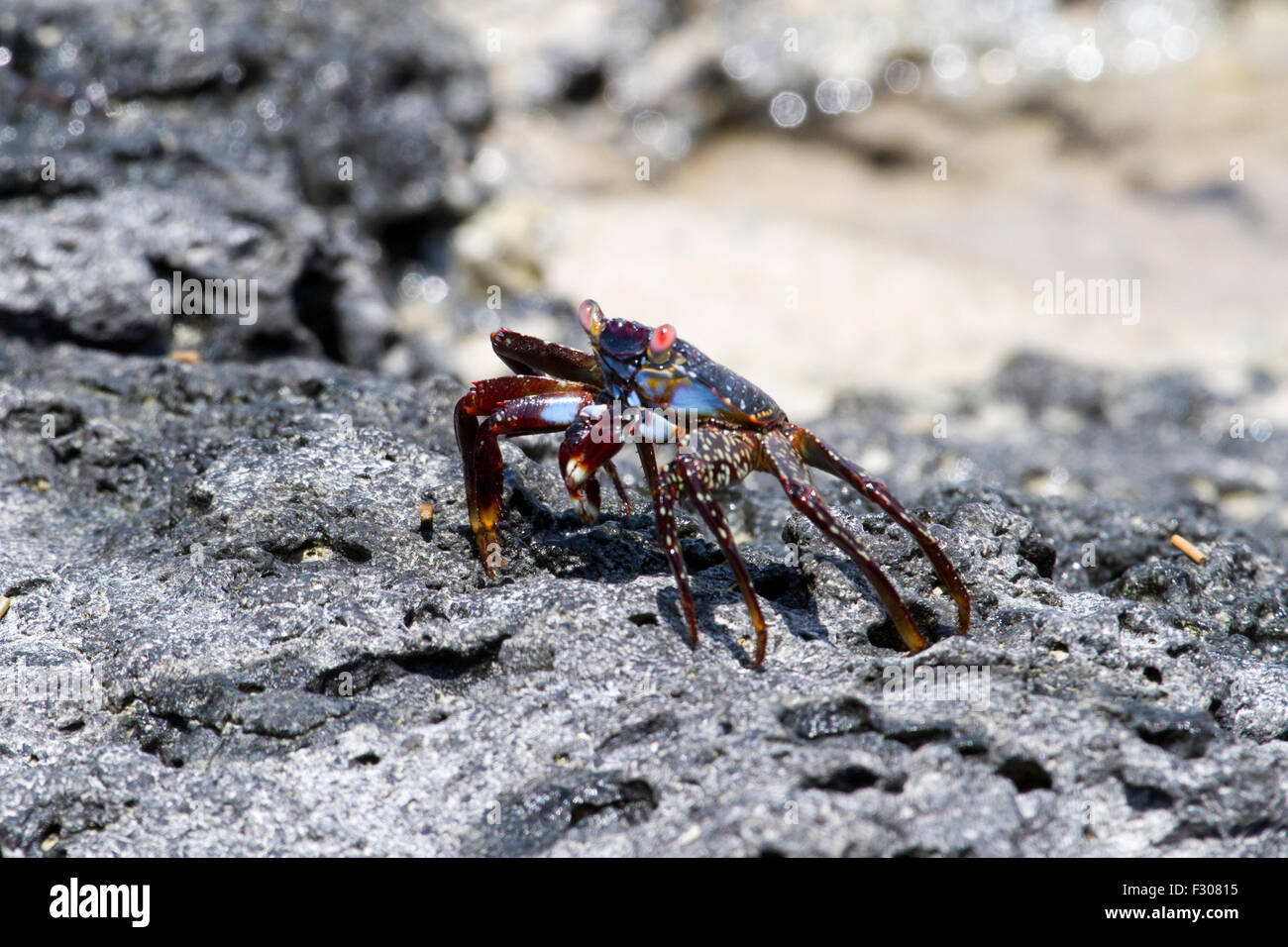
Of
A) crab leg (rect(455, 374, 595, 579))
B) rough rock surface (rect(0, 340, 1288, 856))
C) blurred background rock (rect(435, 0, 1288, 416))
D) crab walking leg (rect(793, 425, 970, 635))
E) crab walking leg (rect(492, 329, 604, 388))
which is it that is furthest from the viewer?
blurred background rock (rect(435, 0, 1288, 416))

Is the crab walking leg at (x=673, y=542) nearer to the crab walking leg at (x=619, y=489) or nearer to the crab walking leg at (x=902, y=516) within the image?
the crab walking leg at (x=902, y=516)

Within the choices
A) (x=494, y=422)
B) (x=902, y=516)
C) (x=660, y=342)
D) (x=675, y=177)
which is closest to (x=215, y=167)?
(x=494, y=422)

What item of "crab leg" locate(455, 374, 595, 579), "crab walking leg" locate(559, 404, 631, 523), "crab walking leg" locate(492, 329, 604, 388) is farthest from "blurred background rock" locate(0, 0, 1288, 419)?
"crab walking leg" locate(559, 404, 631, 523)

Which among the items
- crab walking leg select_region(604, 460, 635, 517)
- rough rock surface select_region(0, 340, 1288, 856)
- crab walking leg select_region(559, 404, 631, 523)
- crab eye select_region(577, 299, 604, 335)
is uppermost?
crab eye select_region(577, 299, 604, 335)

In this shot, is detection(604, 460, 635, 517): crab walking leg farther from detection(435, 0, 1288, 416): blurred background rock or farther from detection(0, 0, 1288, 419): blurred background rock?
detection(435, 0, 1288, 416): blurred background rock

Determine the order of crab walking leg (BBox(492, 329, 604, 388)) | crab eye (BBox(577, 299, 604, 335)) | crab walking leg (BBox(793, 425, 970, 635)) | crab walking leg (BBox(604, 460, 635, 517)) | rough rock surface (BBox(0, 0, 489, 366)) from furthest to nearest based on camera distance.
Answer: rough rock surface (BBox(0, 0, 489, 366)), crab walking leg (BBox(604, 460, 635, 517)), crab walking leg (BBox(492, 329, 604, 388)), crab eye (BBox(577, 299, 604, 335)), crab walking leg (BBox(793, 425, 970, 635))

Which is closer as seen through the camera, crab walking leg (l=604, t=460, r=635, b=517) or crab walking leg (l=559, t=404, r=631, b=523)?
crab walking leg (l=559, t=404, r=631, b=523)

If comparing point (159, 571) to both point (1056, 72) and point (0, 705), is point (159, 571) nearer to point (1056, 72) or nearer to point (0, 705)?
point (0, 705)
